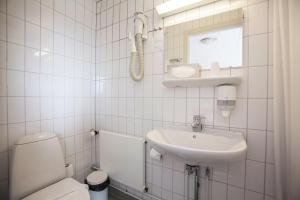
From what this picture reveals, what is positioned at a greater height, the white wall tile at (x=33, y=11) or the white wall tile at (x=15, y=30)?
the white wall tile at (x=33, y=11)

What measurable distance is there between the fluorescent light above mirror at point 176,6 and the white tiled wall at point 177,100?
0.05 m

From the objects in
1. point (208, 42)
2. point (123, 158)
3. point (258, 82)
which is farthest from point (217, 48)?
point (123, 158)

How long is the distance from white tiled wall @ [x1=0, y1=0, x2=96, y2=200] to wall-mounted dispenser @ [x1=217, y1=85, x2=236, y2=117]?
1.49 meters

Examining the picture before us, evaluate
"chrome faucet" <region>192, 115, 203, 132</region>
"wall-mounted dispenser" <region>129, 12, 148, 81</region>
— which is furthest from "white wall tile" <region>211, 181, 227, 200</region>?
"wall-mounted dispenser" <region>129, 12, 148, 81</region>

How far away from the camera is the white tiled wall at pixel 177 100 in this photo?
962 mm

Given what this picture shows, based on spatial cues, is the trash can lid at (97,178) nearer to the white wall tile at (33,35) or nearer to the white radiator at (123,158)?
the white radiator at (123,158)

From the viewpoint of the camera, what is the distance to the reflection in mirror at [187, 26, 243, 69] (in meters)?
1.03

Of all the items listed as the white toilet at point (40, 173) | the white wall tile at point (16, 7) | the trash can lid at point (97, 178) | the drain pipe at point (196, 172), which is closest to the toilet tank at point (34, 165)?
the white toilet at point (40, 173)

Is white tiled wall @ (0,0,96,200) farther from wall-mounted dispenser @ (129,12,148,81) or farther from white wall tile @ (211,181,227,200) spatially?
white wall tile @ (211,181,227,200)

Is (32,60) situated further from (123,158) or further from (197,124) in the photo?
(197,124)

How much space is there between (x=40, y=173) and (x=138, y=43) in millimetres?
1400

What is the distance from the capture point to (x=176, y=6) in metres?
1.21

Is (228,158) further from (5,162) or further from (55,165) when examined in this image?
(5,162)

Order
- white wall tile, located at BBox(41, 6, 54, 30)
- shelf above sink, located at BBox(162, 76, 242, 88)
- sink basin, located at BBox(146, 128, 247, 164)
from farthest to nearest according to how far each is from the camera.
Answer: white wall tile, located at BBox(41, 6, 54, 30), shelf above sink, located at BBox(162, 76, 242, 88), sink basin, located at BBox(146, 128, 247, 164)
